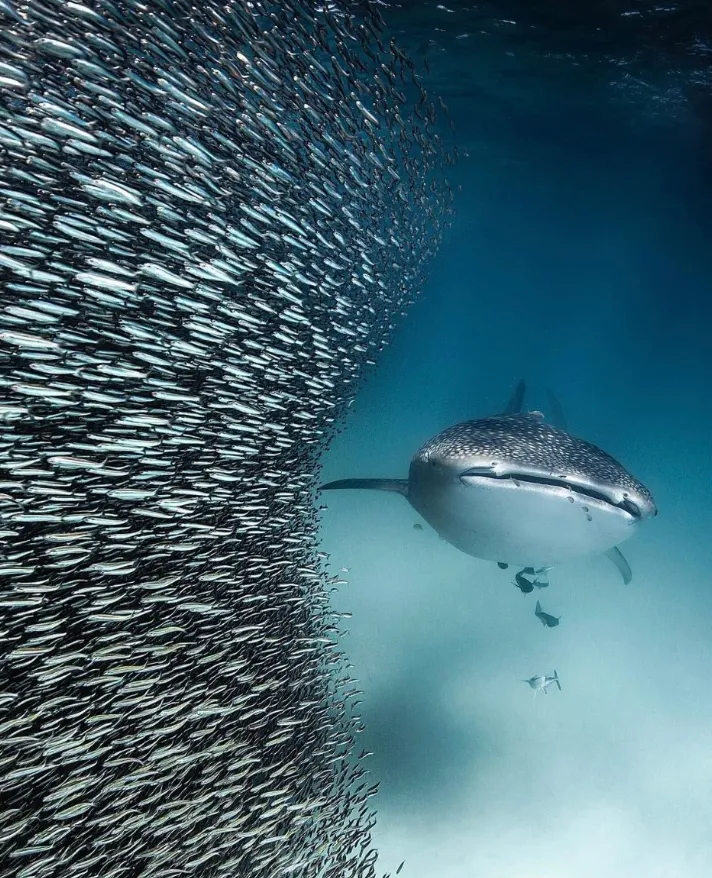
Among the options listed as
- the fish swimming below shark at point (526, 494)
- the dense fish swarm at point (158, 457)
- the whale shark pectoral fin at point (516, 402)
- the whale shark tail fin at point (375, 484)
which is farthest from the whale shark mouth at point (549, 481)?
the whale shark pectoral fin at point (516, 402)

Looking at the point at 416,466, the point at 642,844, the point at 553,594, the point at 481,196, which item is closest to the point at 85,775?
the point at 416,466

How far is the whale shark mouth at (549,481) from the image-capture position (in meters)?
4.75

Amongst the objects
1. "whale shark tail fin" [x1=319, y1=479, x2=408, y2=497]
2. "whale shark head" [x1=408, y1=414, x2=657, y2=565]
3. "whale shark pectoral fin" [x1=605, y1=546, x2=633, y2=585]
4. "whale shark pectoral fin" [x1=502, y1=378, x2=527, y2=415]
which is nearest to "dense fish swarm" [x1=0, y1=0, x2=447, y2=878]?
"whale shark head" [x1=408, y1=414, x2=657, y2=565]

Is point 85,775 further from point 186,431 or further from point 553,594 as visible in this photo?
point 553,594

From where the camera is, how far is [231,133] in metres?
4.71

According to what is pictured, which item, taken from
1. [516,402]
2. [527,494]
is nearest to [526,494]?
[527,494]

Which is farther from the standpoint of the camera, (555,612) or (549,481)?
(555,612)

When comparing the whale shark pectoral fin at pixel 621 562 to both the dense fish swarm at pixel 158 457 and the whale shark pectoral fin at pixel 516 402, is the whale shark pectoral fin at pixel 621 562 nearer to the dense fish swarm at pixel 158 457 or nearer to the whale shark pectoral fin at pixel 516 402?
the whale shark pectoral fin at pixel 516 402

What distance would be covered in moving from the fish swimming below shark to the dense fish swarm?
1460 mm

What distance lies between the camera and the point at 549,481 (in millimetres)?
4766

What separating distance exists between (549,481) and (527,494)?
0.76 feet

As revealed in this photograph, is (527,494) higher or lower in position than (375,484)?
higher

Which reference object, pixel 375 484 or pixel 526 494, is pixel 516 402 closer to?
pixel 375 484

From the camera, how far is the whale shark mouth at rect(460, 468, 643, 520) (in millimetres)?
4750
